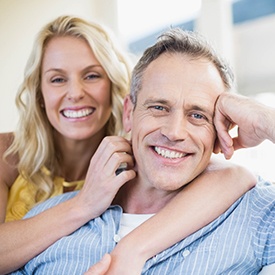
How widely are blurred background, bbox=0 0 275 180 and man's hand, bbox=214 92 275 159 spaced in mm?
1620

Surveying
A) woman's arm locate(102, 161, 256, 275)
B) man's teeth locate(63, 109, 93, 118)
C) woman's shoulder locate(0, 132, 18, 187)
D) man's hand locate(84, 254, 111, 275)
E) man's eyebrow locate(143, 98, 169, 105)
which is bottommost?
woman's shoulder locate(0, 132, 18, 187)

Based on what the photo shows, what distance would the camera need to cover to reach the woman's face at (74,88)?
78.5 inches

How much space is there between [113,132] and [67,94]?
304mm

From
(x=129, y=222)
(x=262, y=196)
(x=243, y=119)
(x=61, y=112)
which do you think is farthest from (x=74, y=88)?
(x=262, y=196)

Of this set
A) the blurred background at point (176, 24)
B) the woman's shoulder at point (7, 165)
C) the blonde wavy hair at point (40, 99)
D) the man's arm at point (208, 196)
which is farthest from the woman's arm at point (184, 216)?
the blurred background at point (176, 24)

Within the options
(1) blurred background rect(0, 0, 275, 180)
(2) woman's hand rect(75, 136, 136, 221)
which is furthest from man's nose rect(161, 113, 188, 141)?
(1) blurred background rect(0, 0, 275, 180)

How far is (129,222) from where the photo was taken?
1.55 meters

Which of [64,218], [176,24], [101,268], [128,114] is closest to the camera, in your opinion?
[101,268]

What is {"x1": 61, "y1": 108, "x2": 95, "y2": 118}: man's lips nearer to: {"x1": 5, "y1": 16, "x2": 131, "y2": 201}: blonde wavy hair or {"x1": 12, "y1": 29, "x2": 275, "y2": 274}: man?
{"x1": 5, "y1": 16, "x2": 131, "y2": 201}: blonde wavy hair

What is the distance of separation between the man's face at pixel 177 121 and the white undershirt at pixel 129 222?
14 cm

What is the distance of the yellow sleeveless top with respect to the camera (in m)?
2.08

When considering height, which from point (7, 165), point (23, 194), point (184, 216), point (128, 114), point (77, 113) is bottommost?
point (23, 194)

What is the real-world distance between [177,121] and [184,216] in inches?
10.6

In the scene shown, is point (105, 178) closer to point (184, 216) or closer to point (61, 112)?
point (184, 216)
